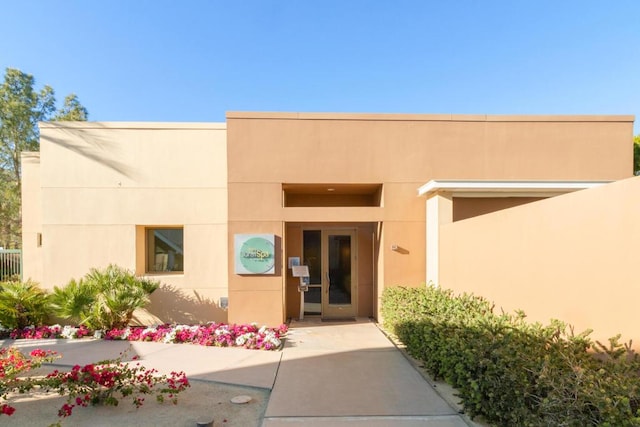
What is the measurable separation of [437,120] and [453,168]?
1.28m

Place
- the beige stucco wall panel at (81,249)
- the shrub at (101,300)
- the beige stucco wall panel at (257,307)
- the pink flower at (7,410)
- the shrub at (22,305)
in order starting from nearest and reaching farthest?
the pink flower at (7,410), the shrub at (101,300), the shrub at (22,305), the beige stucco wall panel at (257,307), the beige stucco wall panel at (81,249)

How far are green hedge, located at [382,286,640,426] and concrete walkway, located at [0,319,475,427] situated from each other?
0.54m

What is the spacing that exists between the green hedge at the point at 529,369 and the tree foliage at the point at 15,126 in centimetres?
2227

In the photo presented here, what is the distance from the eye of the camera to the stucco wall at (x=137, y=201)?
8.66 metres

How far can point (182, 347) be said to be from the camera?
22.0 feet

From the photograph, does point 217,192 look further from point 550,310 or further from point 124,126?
point 550,310

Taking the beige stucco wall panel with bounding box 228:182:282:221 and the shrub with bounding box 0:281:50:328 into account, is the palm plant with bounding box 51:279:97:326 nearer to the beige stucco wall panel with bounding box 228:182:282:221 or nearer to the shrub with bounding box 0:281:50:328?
the shrub with bounding box 0:281:50:328

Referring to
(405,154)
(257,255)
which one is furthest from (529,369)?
(257,255)

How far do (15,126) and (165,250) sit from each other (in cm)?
1510

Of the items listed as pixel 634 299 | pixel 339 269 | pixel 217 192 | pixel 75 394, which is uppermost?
pixel 217 192

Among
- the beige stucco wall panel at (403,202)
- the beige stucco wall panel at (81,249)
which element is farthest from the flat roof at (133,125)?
the beige stucco wall panel at (403,202)

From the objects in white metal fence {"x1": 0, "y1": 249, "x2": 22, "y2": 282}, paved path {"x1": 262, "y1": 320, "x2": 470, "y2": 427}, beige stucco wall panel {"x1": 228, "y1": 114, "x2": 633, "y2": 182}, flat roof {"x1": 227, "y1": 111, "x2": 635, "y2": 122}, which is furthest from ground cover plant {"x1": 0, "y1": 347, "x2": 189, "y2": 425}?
white metal fence {"x1": 0, "y1": 249, "x2": 22, "y2": 282}

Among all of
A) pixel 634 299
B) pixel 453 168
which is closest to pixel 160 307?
pixel 453 168

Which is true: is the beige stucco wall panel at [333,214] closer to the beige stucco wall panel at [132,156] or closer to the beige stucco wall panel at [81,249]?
the beige stucco wall panel at [132,156]
